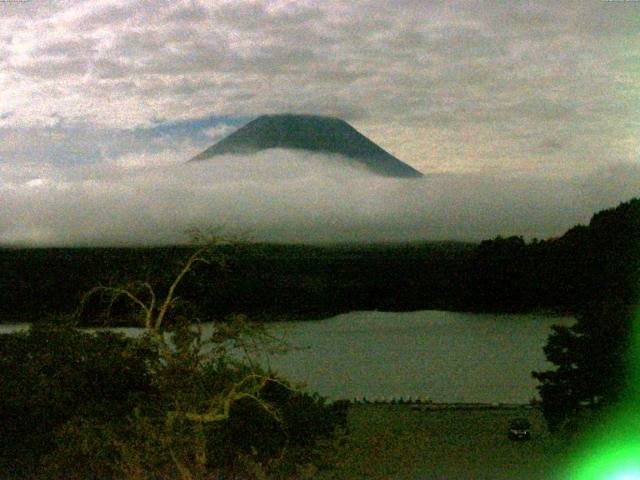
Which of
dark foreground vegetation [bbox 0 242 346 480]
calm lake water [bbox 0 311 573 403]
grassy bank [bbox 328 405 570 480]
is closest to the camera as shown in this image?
dark foreground vegetation [bbox 0 242 346 480]

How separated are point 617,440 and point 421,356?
92.6 ft

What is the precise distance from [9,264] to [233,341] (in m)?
15.2

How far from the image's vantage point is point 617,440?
11.8 m

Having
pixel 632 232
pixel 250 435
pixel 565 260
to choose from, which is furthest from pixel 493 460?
pixel 565 260

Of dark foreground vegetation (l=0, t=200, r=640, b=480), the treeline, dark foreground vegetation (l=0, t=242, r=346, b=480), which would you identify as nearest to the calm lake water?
the treeline

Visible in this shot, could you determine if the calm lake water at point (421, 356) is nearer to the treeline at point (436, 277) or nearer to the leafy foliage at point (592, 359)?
the treeline at point (436, 277)

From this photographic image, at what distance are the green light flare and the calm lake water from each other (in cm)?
1367

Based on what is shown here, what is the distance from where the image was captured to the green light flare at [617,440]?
1126 centimetres

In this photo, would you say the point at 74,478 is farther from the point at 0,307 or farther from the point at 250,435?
the point at 0,307

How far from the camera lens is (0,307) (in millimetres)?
18641

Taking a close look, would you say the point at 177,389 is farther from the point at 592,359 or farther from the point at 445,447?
the point at 445,447

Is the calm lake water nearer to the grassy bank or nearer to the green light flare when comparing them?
the grassy bank

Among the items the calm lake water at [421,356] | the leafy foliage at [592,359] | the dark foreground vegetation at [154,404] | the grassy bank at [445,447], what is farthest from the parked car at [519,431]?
the dark foreground vegetation at [154,404]

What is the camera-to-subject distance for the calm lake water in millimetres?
30250
